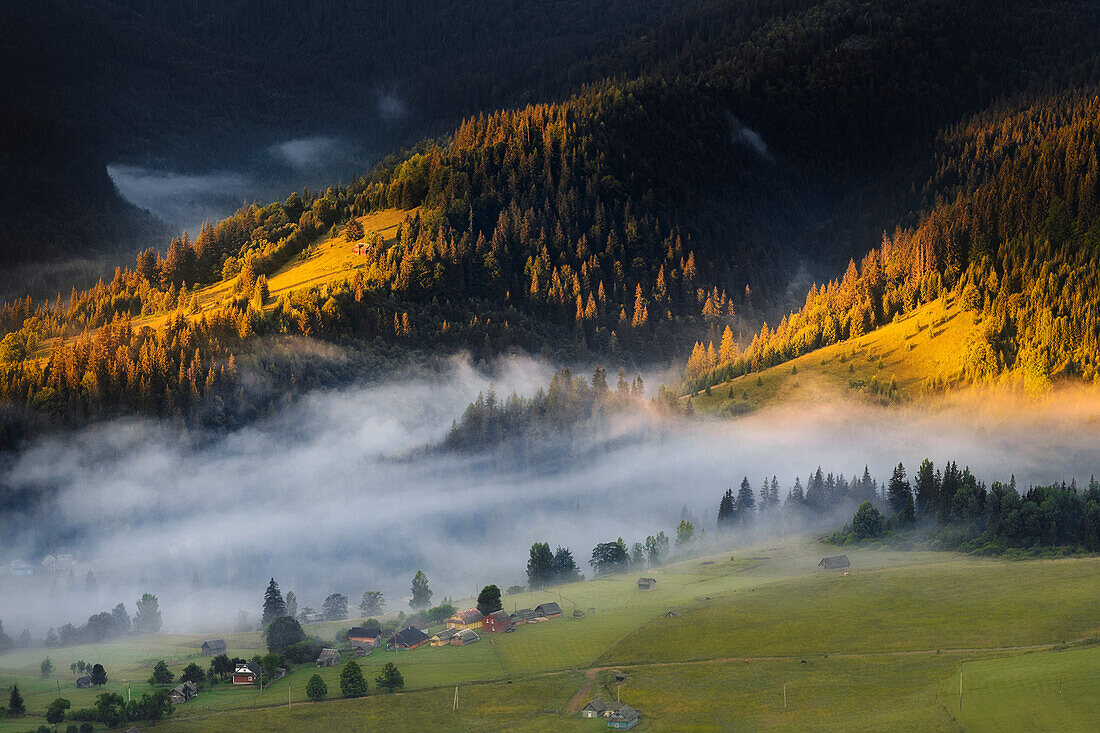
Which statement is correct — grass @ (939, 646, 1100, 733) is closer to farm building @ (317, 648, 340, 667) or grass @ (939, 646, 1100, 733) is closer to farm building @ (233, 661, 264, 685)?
farm building @ (317, 648, 340, 667)

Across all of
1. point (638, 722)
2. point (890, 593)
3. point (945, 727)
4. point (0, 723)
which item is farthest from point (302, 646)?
point (945, 727)

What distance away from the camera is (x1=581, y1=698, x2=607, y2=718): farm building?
155 m

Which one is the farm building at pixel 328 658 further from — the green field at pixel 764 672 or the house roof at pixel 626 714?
the house roof at pixel 626 714

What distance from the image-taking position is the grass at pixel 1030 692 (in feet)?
448

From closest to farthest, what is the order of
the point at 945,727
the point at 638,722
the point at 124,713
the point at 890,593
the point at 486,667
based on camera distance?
the point at 945,727
the point at 638,722
the point at 124,713
the point at 486,667
the point at 890,593

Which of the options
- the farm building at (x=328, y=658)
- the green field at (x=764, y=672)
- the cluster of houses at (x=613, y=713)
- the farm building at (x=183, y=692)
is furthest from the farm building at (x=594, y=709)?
the farm building at (x=183, y=692)

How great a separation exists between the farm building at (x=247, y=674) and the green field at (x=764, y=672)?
356 cm

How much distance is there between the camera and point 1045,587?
188m

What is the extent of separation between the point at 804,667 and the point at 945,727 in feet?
98.3

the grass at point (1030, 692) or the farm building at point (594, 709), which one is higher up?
the farm building at point (594, 709)

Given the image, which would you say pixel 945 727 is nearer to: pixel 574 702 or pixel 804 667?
pixel 804 667

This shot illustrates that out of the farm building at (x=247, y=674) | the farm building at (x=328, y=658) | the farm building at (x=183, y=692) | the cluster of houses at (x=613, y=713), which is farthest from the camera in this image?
the farm building at (x=328, y=658)

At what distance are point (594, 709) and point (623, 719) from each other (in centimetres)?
551

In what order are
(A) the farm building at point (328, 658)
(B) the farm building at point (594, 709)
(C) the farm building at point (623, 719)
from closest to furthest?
(C) the farm building at point (623, 719)
(B) the farm building at point (594, 709)
(A) the farm building at point (328, 658)
